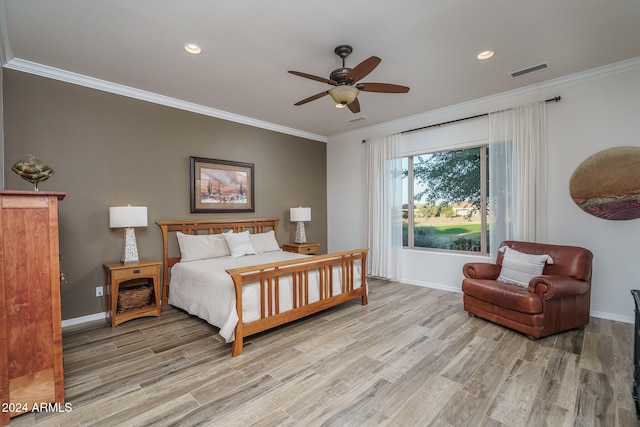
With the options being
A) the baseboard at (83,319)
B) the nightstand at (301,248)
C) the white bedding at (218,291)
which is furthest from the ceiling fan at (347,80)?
the baseboard at (83,319)

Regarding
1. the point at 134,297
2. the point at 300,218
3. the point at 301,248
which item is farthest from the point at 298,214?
the point at 134,297

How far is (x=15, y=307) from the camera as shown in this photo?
1.91 m

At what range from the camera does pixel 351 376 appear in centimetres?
235

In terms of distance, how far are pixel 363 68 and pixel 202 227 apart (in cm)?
330

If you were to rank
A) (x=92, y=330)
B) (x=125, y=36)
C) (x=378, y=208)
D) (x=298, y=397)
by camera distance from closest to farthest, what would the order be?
1. (x=298, y=397)
2. (x=125, y=36)
3. (x=92, y=330)
4. (x=378, y=208)

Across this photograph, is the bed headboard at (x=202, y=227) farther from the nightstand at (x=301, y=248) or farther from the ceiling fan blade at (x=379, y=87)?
the ceiling fan blade at (x=379, y=87)

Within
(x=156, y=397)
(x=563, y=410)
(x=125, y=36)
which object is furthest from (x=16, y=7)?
(x=563, y=410)

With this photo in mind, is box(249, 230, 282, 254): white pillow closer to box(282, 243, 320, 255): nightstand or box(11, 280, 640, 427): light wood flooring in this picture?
box(282, 243, 320, 255): nightstand

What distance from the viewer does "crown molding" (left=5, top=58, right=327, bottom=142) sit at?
10.3 feet

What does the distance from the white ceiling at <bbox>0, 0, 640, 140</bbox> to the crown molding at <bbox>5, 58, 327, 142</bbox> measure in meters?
0.03

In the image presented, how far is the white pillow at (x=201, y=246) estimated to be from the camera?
4070 millimetres

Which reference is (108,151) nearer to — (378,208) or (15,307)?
(15,307)

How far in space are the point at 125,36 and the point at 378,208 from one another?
428cm

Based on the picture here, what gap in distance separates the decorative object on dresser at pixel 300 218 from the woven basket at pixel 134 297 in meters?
2.58
